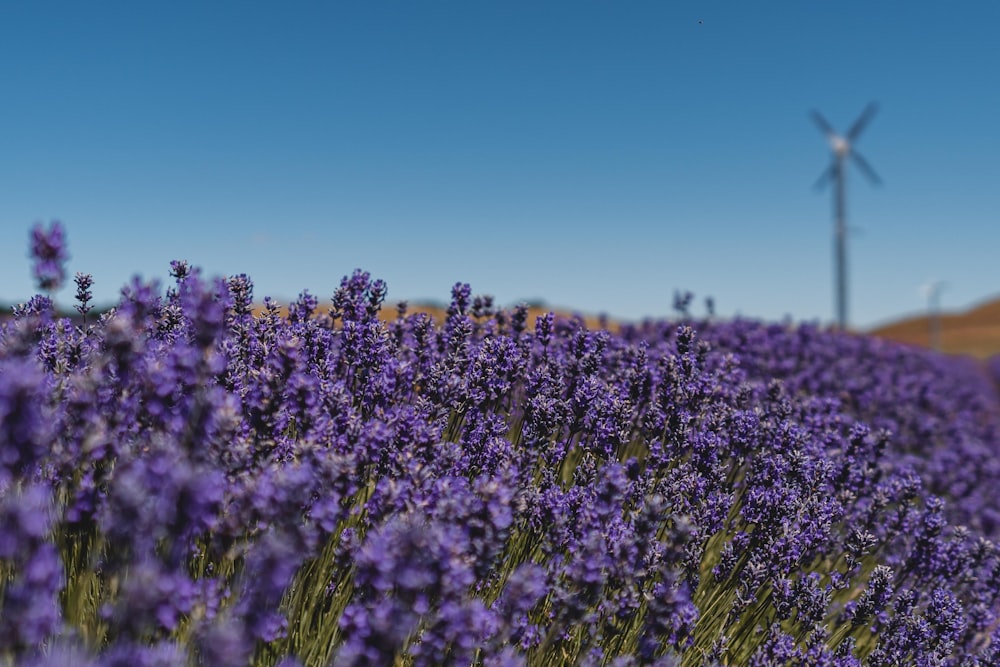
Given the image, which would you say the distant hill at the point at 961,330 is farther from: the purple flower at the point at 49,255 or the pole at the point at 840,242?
the purple flower at the point at 49,255

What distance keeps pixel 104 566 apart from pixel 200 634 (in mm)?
901

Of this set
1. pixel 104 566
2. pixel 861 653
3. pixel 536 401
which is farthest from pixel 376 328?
pixel 861 653

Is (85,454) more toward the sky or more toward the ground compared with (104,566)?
more toward the sky

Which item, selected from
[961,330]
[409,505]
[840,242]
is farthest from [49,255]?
[961,330]

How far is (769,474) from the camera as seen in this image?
3.92 meters

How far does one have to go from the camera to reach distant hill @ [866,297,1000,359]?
48.2 metres

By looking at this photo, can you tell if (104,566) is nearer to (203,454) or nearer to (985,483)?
(203,454)

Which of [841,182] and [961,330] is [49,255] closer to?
[841,182]

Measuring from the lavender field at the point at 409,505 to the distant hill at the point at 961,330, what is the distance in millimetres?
46430

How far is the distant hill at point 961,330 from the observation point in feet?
158

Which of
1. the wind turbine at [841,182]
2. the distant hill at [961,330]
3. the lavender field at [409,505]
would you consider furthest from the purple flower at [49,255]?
the distant hill at [961,330]

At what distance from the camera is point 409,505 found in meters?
2.28

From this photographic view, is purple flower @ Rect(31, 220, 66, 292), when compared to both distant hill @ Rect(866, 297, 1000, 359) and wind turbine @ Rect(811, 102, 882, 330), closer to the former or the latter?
wind turbine @ Rect(811, 102, 882, 330)

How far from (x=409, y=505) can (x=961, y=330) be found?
68.1 metres
